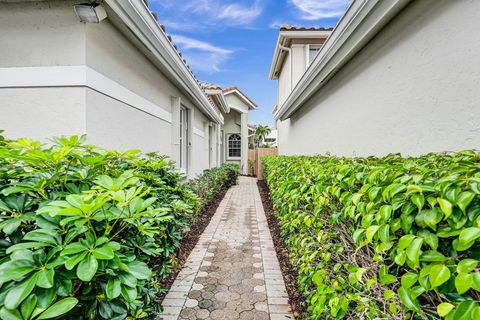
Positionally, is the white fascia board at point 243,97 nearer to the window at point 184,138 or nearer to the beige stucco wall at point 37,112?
the window at point 184,138

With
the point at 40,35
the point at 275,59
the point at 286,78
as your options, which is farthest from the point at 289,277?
the point at 275,59

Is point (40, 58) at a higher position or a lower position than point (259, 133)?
lower

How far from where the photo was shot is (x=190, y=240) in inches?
229

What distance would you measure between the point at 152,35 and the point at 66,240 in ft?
13.0

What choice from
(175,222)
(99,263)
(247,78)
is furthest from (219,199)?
(247,78)

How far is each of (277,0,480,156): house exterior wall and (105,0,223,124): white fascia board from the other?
334 centimetres

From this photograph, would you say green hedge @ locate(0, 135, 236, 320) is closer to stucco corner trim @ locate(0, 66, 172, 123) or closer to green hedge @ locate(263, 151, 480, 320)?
green hedge @ locate(263, 151, 480, 320)

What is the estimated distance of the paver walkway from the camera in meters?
3.29

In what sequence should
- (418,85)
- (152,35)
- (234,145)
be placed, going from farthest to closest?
(234,145) < (152,35) < (418,85)

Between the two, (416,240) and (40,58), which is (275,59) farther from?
(416,240)

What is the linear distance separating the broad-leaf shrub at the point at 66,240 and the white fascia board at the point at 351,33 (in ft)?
11.3

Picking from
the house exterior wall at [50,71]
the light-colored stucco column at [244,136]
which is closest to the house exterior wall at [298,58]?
the light-colored stucco column at [244,136]

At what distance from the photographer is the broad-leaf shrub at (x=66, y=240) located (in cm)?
112

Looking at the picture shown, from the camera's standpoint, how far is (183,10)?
14.0 meters
